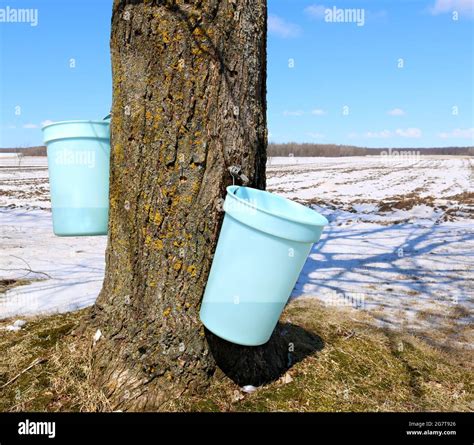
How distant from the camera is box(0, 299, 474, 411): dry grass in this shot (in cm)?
199

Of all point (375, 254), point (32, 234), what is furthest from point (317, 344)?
point (32, 234)

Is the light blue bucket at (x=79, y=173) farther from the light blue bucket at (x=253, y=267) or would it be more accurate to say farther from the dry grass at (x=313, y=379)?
the light blue bucket at (x=253, y=267)

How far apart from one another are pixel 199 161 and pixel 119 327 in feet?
3.12

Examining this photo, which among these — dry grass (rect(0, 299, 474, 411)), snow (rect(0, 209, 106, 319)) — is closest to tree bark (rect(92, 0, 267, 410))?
dry grass (rect(0, 299, 474, 411))

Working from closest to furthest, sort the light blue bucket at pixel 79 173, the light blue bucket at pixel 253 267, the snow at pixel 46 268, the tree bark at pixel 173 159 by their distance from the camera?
the light blue bucket at pixel 253 267 < the tree bark at pixel 173 159 < the light blue bucket at pixel 79 173 < the snow at pixel 46 268

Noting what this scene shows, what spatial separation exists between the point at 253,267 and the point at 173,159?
0.68 metres

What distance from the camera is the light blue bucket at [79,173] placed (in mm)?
2197

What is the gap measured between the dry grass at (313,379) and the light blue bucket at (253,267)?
1.55 feet

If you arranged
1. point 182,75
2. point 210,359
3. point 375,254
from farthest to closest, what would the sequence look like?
point 375,254 → point 210,359 → point 182,75

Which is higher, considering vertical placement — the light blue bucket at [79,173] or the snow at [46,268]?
the light blue bucket at [79,173]

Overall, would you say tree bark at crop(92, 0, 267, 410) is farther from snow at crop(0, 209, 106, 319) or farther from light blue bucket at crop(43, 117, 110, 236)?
snow at crop(0, 209, 106, 319)

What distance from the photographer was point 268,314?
5.72 feet

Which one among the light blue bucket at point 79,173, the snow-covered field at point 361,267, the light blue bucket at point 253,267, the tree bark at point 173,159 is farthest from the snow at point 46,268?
the light blue bucket at point 253,267

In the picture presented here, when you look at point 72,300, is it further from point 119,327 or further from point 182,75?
point 182,75
